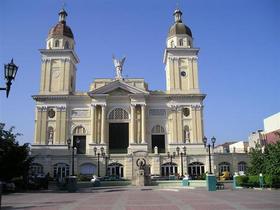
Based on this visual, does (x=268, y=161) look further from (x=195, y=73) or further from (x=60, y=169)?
(x=60, y=169)

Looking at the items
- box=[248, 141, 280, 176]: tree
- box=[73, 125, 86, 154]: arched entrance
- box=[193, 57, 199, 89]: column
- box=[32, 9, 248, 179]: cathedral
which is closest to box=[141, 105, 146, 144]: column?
box=[32, 9, 248, 179]: cathedral

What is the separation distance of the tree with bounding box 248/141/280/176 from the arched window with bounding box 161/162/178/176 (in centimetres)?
2195

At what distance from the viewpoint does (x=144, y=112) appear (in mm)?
62844

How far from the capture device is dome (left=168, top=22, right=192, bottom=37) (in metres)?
67.6

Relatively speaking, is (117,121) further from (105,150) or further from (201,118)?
(201,118)

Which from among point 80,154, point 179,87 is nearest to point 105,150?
point 80,154

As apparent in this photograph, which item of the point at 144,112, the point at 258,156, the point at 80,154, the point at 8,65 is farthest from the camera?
the point at 144,112

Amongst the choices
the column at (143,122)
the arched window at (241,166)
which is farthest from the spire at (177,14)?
the arched window at (241,166)

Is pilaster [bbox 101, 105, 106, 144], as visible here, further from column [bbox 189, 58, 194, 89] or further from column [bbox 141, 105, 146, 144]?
column [bbox 189, 58, 194, 89]

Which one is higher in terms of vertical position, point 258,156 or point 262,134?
point 262,134

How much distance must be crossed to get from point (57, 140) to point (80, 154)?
5.56m


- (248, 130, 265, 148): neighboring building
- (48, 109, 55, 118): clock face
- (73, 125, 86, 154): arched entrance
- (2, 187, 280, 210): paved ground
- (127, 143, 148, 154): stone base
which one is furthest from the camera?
(248, 130, 265, 148): neighboring building

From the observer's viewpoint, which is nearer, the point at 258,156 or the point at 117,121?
the point at 258,156

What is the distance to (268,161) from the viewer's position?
112 feet
